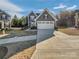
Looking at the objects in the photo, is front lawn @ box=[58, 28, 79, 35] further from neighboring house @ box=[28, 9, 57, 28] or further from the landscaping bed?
neighboring house @ box=[28, 9, 57, 28]

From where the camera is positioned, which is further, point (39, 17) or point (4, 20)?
point (39, 17)

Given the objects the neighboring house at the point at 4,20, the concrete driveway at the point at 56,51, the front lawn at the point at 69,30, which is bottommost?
the concrete driveway at the point at 56,51

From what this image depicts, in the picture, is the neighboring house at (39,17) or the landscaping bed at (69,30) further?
the landscaping bed at (69,30)

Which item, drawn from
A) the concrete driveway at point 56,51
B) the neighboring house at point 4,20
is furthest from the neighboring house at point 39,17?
the concrete driveway at point 56,51

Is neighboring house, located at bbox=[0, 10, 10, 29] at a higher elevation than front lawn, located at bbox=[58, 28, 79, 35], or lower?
higher

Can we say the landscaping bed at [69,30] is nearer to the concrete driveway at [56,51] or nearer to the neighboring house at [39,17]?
the neighboring house at [39,17]

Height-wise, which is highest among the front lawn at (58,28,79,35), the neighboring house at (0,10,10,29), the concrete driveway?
the neighboring house at (0,10,10,29)

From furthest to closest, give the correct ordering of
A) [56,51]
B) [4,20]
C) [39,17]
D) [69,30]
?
[69,30], [39,17], [4,20], [56,51]

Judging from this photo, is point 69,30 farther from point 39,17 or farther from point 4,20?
point 4,20

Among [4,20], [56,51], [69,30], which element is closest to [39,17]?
[69,30]

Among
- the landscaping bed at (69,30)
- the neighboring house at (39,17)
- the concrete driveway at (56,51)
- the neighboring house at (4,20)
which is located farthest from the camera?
the landscaping bed at (69,30)

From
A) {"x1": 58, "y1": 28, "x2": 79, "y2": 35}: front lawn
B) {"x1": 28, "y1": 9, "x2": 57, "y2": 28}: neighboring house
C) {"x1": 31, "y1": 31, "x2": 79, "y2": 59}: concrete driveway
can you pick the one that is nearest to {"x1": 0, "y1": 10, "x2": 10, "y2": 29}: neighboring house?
{"x1": 28, "y1": 9, "x2": 57, "y2": 28}: neighboring house

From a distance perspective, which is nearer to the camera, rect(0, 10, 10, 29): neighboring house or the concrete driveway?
the concrete driveway

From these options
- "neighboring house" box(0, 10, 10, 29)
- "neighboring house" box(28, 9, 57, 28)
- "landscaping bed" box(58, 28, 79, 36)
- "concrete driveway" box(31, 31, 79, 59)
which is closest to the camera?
"concrete driveway" box(31, 31, 79, 59)
